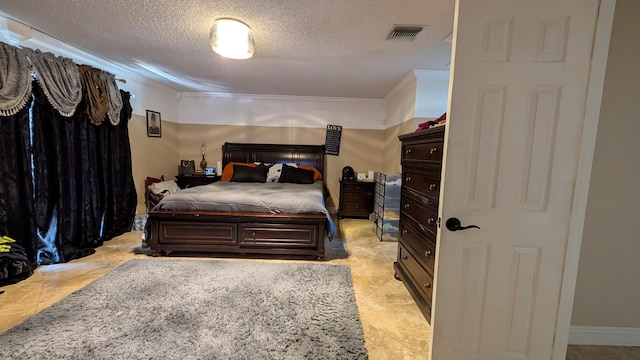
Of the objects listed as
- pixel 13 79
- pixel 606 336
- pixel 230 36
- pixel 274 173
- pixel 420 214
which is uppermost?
pixel 230 36

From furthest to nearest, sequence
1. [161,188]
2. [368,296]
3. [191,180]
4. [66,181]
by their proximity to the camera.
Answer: [191,180] → [161,188] → [66,181] → [368,296]

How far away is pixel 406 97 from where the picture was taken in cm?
400

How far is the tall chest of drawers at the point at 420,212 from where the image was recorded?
1.89 meters

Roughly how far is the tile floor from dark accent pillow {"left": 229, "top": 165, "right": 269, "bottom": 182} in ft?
5.57

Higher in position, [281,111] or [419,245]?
[281,111]

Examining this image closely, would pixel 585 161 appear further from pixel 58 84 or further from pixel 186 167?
pixel 186 167

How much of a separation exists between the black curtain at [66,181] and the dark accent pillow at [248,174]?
157 centimetres

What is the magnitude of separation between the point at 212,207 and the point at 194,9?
1908 millimetres

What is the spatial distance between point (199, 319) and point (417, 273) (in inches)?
66.5

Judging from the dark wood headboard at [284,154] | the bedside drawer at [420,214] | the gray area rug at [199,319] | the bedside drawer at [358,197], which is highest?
the dark wood headboard at [284,154]

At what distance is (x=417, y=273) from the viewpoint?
7.16ft

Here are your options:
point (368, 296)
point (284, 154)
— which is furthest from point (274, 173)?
point (368, 296)

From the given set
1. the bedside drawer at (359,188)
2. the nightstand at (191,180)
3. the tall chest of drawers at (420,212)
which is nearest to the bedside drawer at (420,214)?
the tall chest of drawers at (420,212)

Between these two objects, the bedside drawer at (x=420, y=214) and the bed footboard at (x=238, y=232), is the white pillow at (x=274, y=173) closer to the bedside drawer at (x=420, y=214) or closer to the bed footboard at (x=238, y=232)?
the bed footboard at (x=238, y=232)
